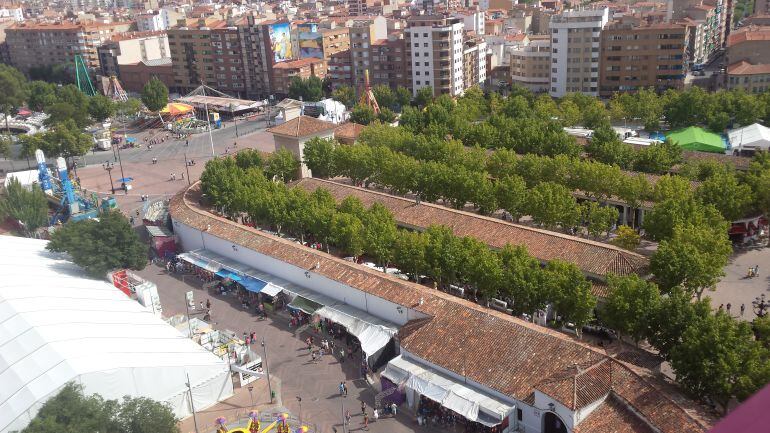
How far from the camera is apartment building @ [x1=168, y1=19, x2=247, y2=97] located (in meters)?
110

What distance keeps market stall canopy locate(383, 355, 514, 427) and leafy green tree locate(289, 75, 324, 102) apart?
72560mm

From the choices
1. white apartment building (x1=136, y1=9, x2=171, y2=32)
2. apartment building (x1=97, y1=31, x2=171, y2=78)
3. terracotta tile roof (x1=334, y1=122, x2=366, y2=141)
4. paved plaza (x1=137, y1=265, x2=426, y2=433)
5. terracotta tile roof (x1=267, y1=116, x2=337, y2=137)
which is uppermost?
white apartment building (x1=136, y1=9, x2=171, y2=32)

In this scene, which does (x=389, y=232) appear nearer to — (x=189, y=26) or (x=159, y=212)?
→ (x=159, y=212)

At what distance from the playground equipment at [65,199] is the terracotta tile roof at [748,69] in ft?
221

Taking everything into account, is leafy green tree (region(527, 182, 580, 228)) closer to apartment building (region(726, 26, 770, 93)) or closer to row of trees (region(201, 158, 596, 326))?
row of trees (region(201, 158, 596, 326))

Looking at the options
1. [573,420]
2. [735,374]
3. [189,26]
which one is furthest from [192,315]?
[189,26]

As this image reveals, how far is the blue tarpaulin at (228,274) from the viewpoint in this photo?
1610 inches

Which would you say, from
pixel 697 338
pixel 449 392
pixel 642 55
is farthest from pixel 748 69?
pixel 449 392

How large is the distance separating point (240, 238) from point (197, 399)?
14682 millimetres

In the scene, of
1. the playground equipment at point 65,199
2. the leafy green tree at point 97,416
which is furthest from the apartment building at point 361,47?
the leafy green tree at point 97,416

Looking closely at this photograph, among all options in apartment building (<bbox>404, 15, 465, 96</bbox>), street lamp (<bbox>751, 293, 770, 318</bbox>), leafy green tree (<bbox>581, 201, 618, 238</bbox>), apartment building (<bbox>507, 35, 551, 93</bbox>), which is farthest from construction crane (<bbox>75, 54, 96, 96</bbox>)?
street lamp (<bbox>751, 293, 770, 318</bbox>)

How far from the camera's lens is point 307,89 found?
3866 inches

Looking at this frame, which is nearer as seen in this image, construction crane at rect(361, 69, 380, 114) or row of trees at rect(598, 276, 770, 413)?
row of trees at rect(598, 276, 770, 413)

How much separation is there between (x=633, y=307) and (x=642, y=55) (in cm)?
6097
